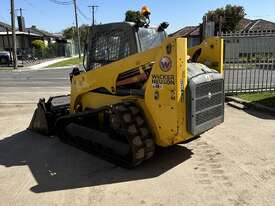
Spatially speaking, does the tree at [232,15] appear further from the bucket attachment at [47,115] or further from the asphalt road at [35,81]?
the bucket attachment at [47,115]

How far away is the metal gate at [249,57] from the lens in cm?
1238

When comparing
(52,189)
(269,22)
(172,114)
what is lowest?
(52,189)

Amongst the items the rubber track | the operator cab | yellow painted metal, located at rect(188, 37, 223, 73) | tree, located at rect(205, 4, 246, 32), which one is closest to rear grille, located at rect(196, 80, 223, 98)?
yellow painted metal, located at rect(188, 37, 223, 73)

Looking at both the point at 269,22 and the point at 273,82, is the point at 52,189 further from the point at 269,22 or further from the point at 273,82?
the point at 269,22

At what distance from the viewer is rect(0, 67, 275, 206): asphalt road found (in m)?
4.85

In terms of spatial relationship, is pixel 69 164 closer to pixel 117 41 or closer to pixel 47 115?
pixel 47 115

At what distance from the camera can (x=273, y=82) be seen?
13.5 meters

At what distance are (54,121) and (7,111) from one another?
351 centimetres

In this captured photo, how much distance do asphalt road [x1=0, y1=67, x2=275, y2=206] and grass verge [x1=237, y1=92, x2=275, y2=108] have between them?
2698mm

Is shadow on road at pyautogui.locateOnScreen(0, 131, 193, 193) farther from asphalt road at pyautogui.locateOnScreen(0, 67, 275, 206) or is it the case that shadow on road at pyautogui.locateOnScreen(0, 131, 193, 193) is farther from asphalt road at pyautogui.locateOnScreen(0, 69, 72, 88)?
asphalt road at pyautogui.locateOnScreen(0, 69, 72, 88)

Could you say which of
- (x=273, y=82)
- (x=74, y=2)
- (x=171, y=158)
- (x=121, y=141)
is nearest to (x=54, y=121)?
(x=121, y=141)

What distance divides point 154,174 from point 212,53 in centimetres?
242

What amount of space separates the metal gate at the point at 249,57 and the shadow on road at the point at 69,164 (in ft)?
21.4

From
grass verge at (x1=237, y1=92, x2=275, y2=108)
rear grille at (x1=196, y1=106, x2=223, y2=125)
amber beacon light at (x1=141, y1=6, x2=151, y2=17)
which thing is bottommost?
grass verge at (x1=237, y1=92, x2=275, y2=108)
